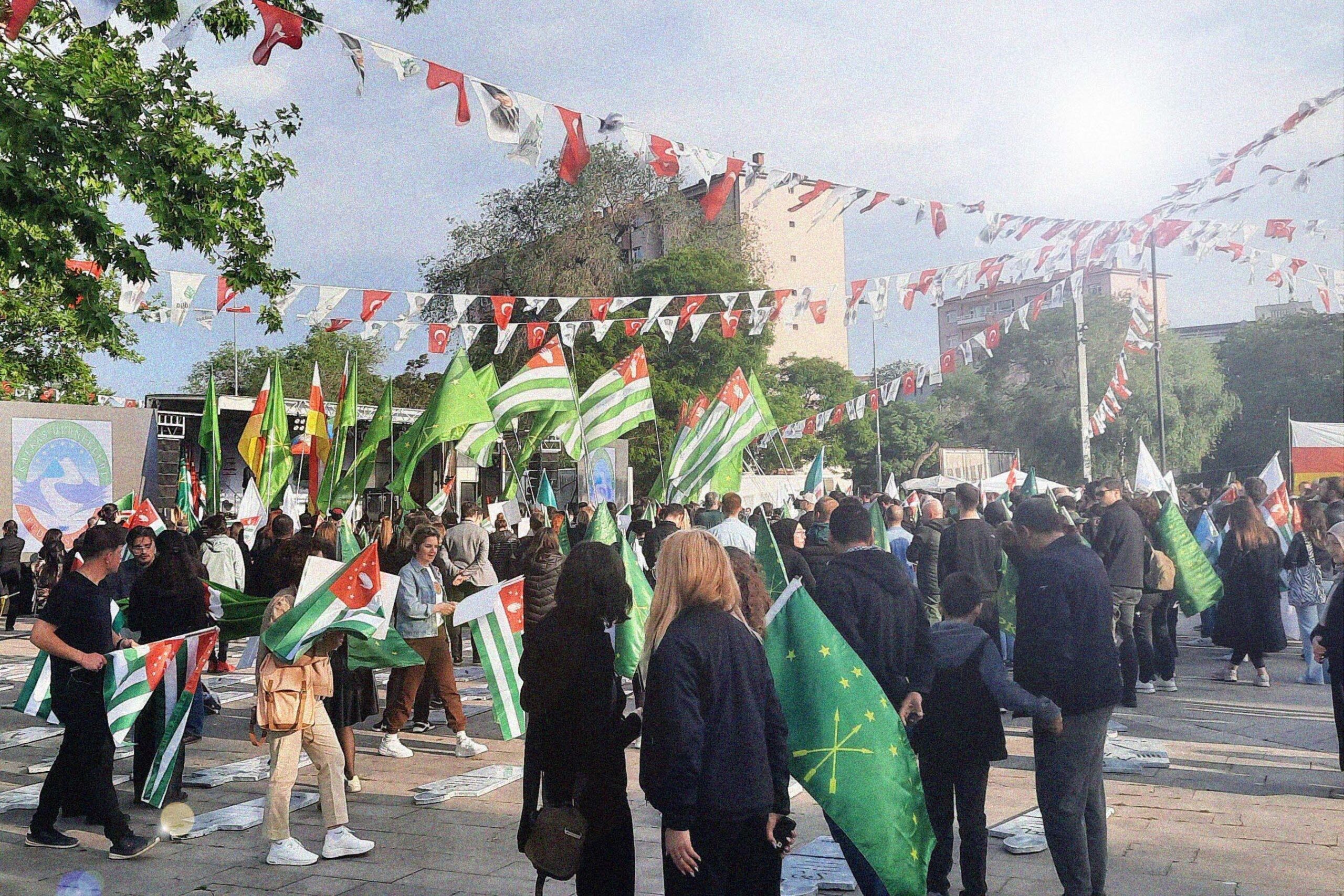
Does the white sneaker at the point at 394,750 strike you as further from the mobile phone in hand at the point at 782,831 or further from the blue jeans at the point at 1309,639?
the blue jeans at the point at 1309,639

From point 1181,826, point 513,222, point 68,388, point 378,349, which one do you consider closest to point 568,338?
point 68,388

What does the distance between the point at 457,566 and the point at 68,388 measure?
20.6 meters

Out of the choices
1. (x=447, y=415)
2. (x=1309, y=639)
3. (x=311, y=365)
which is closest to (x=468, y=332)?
(x=447, y=415)

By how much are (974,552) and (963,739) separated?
5097 mm

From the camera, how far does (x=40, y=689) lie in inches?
304

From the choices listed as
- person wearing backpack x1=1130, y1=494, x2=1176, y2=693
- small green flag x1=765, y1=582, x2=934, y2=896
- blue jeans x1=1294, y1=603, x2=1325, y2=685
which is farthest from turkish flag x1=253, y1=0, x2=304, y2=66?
blue jeans x1=1294, y1=603, x2=1325, y2=685

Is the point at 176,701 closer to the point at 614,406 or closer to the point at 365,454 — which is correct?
the point at 365,454

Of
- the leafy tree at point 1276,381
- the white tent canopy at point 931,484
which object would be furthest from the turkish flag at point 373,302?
the leafy tree at point 1276,381

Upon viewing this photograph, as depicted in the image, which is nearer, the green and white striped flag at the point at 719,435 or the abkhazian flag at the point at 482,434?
the green and white striped flag at the point at 719,435

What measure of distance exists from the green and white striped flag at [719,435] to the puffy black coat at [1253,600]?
18.7ft

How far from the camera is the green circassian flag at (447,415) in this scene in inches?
553

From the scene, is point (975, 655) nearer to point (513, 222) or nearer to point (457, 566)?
point (457, 566)

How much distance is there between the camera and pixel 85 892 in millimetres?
5707

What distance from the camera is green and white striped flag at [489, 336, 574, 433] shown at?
49.3ft
